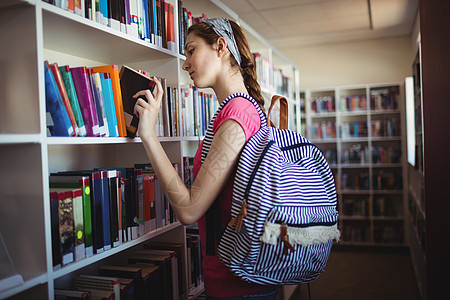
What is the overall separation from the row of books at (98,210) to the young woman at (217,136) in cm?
24

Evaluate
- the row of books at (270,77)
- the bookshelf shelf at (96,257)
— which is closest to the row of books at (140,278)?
the bookshelf shelf at (96,257)

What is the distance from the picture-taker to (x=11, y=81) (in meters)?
1.06

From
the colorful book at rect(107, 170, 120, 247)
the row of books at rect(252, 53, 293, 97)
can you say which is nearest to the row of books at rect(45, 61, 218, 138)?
the colorful book at rect(107, 170, 120, 247)

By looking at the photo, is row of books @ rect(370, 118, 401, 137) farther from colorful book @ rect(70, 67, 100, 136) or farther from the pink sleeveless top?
colorful book @ rect(70, 67, 100, 136)

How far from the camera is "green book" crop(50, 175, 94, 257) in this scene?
121 centimetres

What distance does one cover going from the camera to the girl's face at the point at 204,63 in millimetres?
1289

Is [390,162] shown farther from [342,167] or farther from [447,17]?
[447,17]

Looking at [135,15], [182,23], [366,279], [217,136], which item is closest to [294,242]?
[217,136]

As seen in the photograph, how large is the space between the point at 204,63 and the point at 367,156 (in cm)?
444

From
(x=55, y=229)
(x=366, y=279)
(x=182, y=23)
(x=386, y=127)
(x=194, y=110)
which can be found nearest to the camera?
(x=55, y=229)

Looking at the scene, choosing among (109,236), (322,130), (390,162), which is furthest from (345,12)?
(109,236)

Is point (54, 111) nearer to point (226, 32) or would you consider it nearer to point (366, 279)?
point (226, 32)

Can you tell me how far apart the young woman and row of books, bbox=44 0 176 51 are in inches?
11.0

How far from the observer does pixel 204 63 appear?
1.30m
